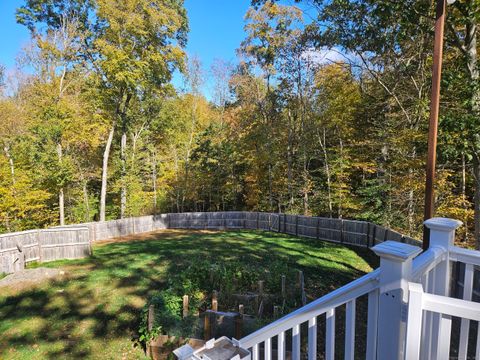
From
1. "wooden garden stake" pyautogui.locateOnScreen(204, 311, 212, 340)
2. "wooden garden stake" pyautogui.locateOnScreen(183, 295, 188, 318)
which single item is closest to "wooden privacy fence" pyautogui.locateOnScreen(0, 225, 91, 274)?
"wooden garden stake" pyautogui.locateOnScreen(183, 295, 188, 318)

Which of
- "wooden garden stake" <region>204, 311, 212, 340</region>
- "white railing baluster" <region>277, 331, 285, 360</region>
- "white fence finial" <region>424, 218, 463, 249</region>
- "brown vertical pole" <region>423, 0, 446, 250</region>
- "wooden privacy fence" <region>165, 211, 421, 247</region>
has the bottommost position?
"wooden privacy fence" <region>165, 211, 421, 247</region>

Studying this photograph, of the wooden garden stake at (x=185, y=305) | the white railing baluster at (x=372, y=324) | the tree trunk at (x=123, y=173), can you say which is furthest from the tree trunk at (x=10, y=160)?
the white railing baluster at (x=372, y=324)

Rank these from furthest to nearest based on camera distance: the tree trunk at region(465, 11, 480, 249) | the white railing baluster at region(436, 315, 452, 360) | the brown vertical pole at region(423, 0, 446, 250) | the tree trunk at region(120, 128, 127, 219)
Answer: the tree trunk at region(120, 128, 127, 219) < the tree trunk at region(465, 11, 480, 249) < the brown vertical pole at region(423, 0, 446, 250) < the white railing baluster at region(436, 315, 452, 360)

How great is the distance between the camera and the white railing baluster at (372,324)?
1594mm

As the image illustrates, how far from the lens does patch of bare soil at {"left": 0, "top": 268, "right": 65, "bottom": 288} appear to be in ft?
24.4

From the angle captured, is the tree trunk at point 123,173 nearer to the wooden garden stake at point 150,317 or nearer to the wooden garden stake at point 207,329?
the wooden garden stake at point 150,317

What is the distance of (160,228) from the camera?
19.8 metres

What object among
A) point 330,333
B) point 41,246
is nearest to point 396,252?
point 330,333

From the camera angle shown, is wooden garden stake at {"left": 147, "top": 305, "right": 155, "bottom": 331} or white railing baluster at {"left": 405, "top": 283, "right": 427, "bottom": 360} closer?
white railing baluster at {"left": 405, "top": 283, "right": 427, "bottom": 360}

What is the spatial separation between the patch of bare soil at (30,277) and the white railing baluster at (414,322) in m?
8.51

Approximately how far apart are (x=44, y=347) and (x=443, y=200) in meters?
11.9

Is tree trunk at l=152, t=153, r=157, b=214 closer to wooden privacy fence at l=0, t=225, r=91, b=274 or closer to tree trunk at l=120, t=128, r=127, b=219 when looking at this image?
tree trunk at l=120, t=128, r=127, b=219

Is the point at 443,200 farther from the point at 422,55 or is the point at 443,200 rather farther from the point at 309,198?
the point at 309,198

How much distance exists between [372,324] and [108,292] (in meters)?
6.82
